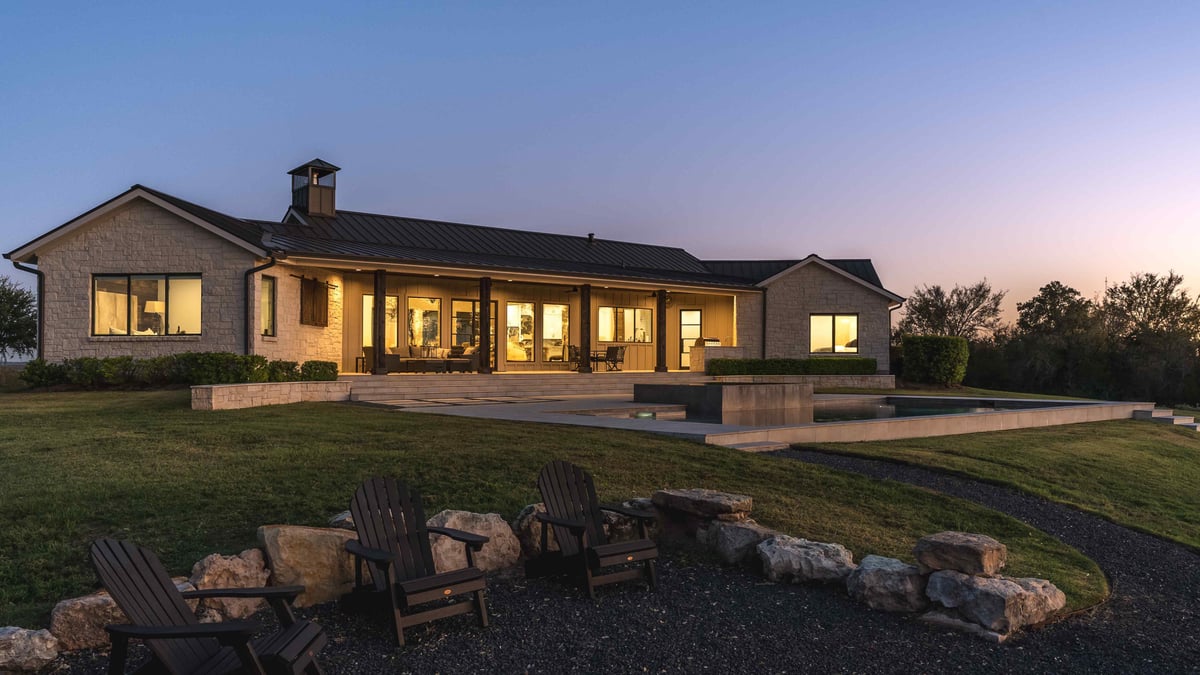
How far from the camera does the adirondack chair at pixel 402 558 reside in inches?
153

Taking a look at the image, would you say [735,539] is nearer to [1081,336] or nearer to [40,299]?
[40,299]

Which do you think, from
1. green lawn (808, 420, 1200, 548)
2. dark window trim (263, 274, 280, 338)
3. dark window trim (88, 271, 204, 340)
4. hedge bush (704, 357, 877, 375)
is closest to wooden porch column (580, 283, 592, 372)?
hedge bush (704, 357, 877, 375)

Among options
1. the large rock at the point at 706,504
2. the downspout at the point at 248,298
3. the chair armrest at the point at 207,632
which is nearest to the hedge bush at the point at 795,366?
the downspout at the point at 248,298

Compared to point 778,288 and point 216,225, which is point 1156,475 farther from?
point 216,225

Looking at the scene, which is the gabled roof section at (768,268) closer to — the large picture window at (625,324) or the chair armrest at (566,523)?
the large picture window at (625,324)

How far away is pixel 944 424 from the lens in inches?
519

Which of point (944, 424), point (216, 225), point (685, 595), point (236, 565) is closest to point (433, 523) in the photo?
point (236, 565)

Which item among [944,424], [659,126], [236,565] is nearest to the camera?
[236,565]

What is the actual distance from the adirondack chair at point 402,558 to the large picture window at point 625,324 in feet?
67.9

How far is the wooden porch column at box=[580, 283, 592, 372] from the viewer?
21516mm

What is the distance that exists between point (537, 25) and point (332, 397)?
37.1 feet

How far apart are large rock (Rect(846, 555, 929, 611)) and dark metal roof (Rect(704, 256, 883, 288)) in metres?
23.8

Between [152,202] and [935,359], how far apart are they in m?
22.2

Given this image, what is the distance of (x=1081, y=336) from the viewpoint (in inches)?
1505
